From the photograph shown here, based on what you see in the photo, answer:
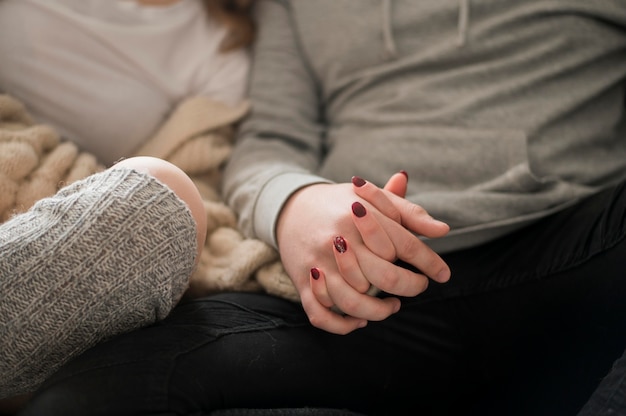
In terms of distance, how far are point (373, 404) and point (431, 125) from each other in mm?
373

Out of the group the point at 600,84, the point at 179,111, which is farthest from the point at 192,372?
the point at 600,84

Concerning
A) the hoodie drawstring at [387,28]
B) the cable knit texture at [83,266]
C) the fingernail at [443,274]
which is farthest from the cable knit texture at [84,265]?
the hoodie drawstring at [387,28]

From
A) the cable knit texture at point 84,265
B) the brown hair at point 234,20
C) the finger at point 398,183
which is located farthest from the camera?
the brown hair at point 234,20

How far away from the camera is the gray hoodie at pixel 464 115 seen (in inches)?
27.1

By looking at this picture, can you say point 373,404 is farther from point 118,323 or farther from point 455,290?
point 118,323

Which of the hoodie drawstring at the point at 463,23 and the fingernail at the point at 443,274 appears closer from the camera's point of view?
the fingernail at the point at 443,274

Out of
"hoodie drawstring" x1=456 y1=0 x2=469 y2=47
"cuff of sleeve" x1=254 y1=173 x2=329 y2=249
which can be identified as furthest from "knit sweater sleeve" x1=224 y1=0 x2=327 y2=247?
"hoodie drawstring" x1=456 y1=0 x2=469 y2=47

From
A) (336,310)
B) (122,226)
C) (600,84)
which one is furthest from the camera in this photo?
(600,84)

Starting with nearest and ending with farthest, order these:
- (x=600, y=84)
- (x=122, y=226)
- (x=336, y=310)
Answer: (x=122, y=226), (x=336, y=310), (x=600, y=84)

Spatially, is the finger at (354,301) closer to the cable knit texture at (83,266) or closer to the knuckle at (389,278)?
the knuckle at (389,278)

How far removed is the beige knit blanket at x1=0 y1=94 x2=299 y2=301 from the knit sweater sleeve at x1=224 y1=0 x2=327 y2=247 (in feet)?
0.10

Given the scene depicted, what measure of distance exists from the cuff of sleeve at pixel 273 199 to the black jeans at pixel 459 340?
0.08m

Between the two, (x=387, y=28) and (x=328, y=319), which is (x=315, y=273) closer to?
A: (x=328, y=319)

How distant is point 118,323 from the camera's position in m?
0.53
